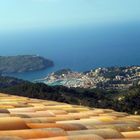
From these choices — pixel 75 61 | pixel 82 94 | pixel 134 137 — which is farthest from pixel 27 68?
pixel 134 137

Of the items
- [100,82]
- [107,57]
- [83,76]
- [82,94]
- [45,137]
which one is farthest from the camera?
[107,57]

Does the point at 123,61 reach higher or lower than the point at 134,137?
higher

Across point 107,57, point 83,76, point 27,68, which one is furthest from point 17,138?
point 107,57

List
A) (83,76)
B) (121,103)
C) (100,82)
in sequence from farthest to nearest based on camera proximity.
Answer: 1. (83,76)
2. (100,82)
3. (121,103)

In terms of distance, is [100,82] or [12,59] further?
[12,59]

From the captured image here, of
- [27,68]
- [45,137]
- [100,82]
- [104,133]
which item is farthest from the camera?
[27,68]

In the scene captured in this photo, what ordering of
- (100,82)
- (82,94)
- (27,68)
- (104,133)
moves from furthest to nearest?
(27,68), (100,82), (82,94), (104,133)

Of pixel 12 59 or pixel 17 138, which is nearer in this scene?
pixel 17 138

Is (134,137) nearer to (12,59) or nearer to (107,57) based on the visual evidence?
(12,59)

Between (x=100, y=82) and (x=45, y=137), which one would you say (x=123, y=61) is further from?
(x=45, y=137)
